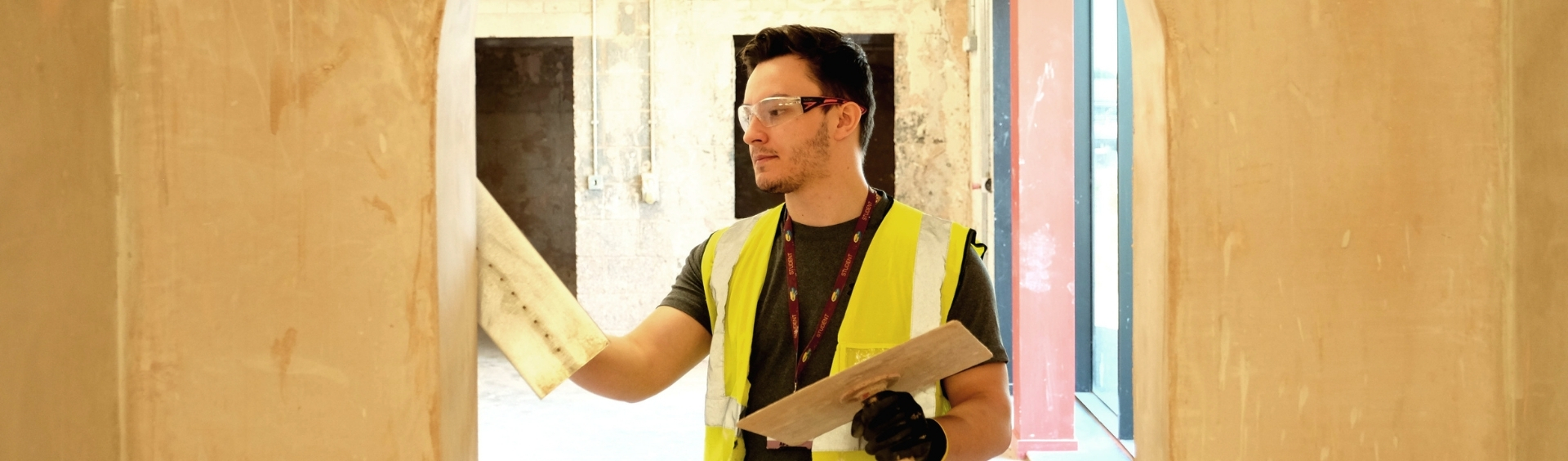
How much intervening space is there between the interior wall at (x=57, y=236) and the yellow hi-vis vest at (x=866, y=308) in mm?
941

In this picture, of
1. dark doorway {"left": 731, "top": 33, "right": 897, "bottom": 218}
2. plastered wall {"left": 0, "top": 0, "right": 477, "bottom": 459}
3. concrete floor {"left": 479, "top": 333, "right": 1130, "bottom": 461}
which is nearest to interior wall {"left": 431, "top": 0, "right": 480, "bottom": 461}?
plastered wall {"left": 0, "top": 0, "right": 477, "bottom": 459}

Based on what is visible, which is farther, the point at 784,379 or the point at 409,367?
the point at 784,379

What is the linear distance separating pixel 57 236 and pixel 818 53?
1.23 metres

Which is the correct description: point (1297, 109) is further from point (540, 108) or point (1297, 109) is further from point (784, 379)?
point (540, 108)

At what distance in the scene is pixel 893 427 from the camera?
61.1 inches

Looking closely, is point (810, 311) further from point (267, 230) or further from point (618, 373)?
point (267, 230)

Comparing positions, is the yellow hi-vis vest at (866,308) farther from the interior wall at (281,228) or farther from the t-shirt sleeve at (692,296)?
the interior wall at (281,228)

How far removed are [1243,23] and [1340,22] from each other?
0.37 ft

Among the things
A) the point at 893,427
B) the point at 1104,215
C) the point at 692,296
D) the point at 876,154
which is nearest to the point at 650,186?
the point at 1104,215

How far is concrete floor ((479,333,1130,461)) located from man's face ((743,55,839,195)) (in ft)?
11.5

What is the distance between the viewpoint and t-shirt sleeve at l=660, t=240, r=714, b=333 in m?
2.07

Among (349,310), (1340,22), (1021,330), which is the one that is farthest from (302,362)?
(1021,330)

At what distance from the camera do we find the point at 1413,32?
1245 mm

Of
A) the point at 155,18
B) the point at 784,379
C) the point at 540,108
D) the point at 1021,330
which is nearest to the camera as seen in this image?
the point at 155,18
